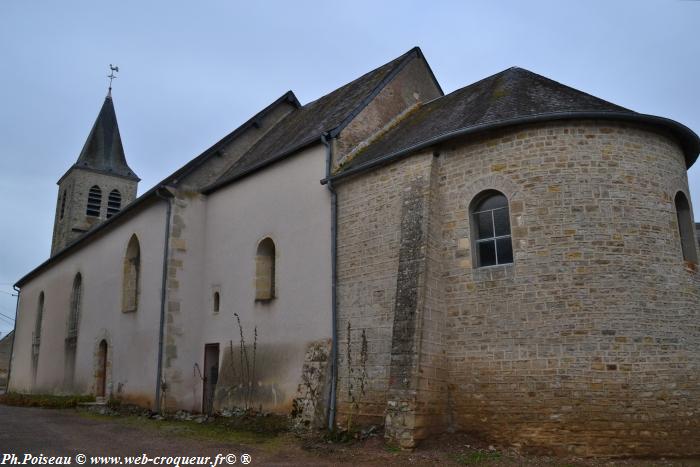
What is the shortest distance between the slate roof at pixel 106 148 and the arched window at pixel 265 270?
1926 centimetres

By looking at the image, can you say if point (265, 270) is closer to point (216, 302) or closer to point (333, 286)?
point (216, 302)

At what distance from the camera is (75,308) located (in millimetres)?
20734

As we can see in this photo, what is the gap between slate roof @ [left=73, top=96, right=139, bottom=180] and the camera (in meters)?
29.3

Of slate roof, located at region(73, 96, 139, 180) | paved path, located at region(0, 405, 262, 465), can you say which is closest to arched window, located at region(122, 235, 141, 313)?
paved path, located at region(0, 405, 262, 465)

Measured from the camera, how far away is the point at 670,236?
9.20 metres

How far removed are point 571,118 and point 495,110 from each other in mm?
1319

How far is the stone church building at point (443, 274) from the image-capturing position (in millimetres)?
8477

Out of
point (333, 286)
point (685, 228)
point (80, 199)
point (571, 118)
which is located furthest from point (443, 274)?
point (80, 199)

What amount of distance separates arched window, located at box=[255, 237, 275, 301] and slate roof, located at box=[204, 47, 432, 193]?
1.88 metres

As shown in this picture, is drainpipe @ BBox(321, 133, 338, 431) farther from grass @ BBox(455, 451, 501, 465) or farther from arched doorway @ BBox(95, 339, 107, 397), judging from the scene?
arched doorway @ BBox(95, 339, 107, 397)

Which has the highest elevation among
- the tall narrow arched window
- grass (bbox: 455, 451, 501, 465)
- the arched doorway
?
the tall narrow arched window

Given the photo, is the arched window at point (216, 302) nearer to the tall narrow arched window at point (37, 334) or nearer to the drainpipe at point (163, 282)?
the drainpipe at point (163, 282)

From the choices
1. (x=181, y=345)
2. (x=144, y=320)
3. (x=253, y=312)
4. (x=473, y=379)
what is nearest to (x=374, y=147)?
(x=253, y=312)

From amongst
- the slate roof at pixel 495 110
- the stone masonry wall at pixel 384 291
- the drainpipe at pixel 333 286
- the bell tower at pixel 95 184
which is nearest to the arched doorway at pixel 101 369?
the drainpipe at pixel 333 286
